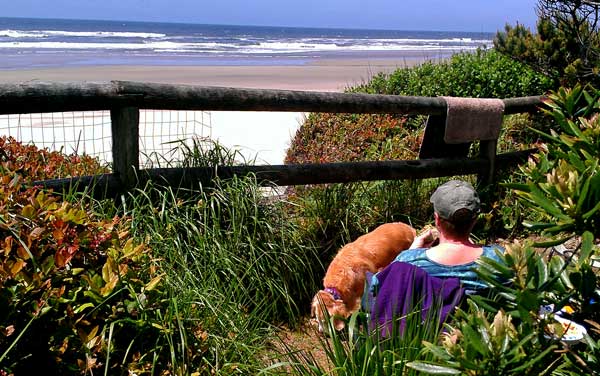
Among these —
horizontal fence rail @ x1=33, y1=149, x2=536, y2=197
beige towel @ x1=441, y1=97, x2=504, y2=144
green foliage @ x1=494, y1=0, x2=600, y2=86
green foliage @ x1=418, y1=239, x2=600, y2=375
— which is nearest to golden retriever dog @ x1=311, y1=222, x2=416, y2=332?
horizontal fence rail @ x1=33, y1=149, x2=536, y2=197

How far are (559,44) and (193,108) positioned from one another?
489cm

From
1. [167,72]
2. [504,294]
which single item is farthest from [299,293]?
[167,72]

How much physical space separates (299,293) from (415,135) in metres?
3.17

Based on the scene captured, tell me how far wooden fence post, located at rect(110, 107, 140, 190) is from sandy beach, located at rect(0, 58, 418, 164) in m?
4.92

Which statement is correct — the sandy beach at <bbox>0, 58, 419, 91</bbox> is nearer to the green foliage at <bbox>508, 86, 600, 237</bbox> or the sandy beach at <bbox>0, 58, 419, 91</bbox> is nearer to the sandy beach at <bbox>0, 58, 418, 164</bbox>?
the sandy beach at <bbox>0, 58, 418, 164</bbox>

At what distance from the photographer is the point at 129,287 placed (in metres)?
2.64

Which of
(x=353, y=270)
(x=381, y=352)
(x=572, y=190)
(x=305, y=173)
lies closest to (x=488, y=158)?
(x=305, y=173)

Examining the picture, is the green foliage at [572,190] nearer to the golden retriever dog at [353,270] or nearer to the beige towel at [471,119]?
the golden retriever dog at [353,270]

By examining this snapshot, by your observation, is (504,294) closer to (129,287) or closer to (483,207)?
(129,287)

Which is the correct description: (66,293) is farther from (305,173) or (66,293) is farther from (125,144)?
(305,173)

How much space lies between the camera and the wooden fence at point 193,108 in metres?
3.88

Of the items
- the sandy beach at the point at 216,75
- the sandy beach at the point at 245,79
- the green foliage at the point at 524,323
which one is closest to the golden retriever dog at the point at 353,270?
the green foliage at the point at 524,323

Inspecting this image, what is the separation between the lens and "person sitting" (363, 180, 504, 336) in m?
3.17

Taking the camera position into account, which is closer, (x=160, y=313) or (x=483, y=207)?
(x=160, y=313)
